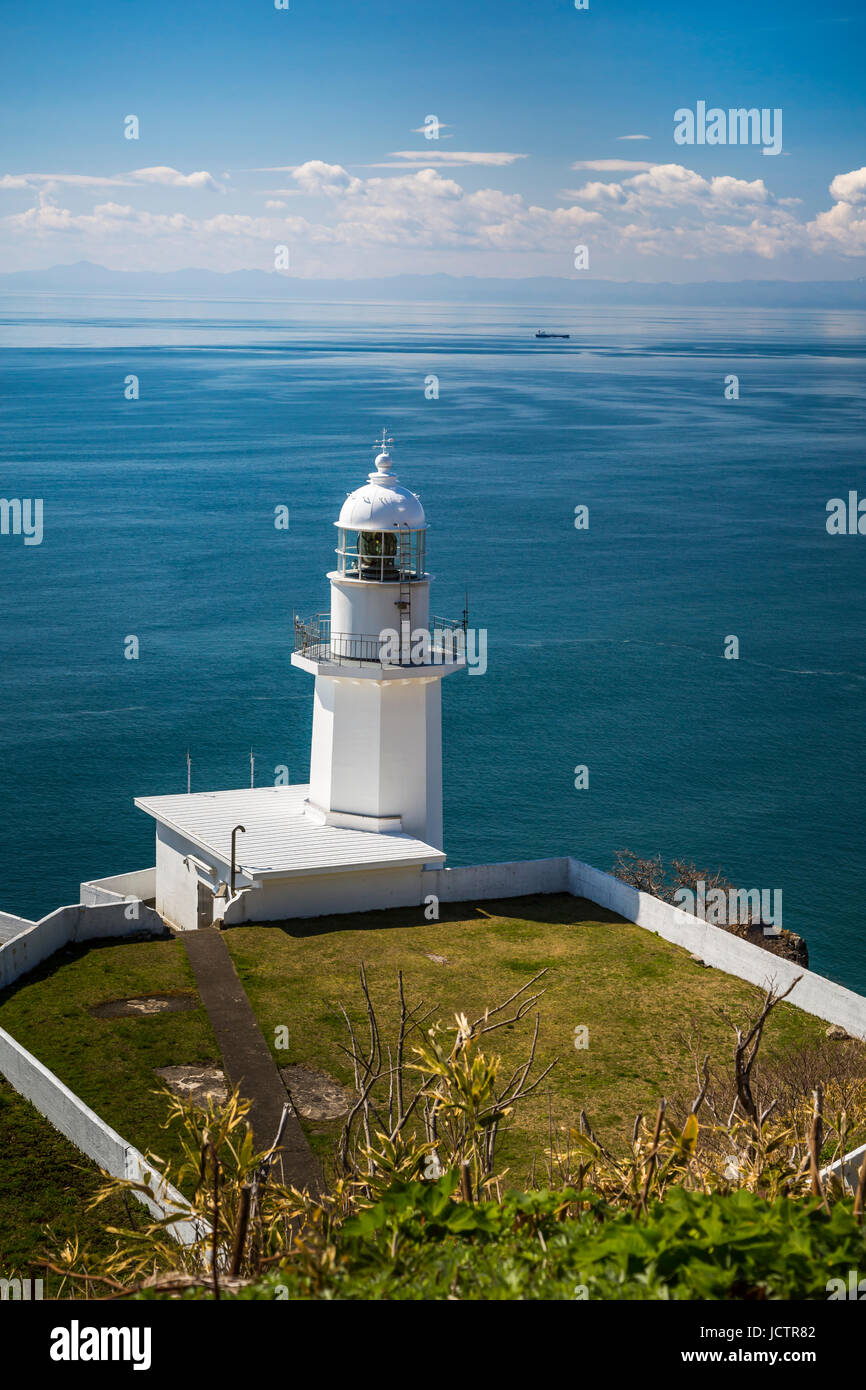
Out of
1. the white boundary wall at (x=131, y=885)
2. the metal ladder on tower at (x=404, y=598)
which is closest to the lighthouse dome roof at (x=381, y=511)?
the metal ladder on tower at (x=404, y=598)

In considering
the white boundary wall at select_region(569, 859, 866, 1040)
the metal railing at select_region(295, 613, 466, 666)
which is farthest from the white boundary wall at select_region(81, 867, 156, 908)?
the white boundary wall at select_region(569, 859, 866, 1040)

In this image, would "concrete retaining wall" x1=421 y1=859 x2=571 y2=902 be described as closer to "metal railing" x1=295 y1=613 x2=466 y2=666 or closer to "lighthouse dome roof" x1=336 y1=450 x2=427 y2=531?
"metal railing" x1=295 y1=613 x2=466 y2=666

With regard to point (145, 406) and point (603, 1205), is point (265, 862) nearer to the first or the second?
point (603, 1205)

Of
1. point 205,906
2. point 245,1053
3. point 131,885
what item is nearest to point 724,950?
point 245,1053

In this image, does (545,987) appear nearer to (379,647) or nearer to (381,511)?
(379,647)

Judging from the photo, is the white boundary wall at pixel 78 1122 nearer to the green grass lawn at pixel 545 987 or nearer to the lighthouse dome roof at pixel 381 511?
the green grass lawn at pixel 545 987
